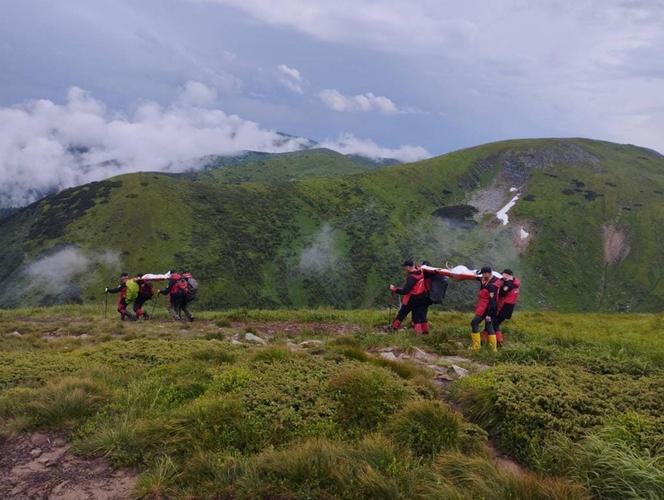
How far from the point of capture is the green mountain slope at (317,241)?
463 feet

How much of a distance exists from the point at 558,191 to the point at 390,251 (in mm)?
84258

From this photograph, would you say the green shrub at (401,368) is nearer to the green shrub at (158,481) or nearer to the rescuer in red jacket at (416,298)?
the green shrub at (158,481)

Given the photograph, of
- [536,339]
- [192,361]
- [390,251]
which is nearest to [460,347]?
[536,339]

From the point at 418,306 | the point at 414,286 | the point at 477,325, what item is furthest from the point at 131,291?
the point at 477,325

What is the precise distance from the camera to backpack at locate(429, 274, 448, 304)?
16594 mm

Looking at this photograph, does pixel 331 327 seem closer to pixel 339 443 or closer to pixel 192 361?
pixel 192 361

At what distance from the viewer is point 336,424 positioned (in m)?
6.96

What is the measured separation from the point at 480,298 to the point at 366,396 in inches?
348

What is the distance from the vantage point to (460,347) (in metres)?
14.7

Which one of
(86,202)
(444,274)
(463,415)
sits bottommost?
(463,415)

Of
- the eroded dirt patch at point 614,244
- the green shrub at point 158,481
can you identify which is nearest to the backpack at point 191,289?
the green shrub at point 158,481

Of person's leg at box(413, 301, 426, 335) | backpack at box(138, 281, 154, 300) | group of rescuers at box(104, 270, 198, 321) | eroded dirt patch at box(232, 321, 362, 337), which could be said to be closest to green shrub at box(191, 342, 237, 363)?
eroded dirt patch at box(232, 321, 362, 337)

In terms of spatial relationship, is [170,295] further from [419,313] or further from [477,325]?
[477,325]

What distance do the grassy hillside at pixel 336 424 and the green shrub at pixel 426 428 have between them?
2 cm
